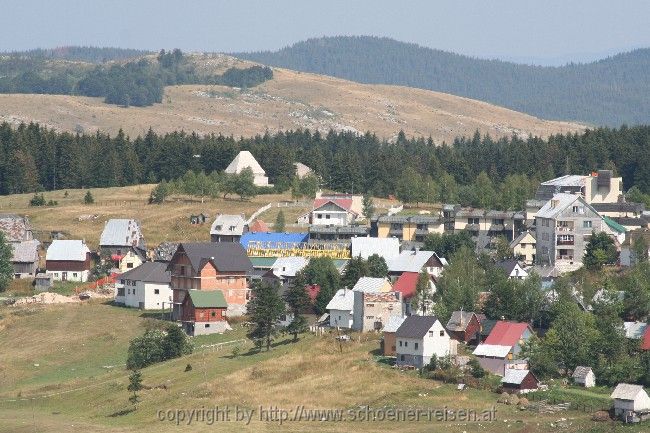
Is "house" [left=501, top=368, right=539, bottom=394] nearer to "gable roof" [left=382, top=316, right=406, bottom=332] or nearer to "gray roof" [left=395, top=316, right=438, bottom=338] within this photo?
"gray roof" [left=395, top=316, right=438, bottom=338]

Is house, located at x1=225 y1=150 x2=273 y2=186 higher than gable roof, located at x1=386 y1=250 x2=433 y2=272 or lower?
higher

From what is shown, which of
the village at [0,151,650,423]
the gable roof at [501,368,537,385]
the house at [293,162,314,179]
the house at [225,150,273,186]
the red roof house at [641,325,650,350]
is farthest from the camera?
the house at [293,162,314,179]

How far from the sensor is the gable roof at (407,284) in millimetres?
90062

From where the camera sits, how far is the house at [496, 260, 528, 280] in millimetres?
96000

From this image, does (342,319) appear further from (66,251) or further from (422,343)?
(66,251)

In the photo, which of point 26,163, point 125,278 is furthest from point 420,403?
point 26,163

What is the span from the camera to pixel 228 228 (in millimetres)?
121062

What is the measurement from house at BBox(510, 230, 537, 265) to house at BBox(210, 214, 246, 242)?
24235mm

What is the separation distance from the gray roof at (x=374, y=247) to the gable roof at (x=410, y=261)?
2938mm

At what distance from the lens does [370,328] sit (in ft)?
278

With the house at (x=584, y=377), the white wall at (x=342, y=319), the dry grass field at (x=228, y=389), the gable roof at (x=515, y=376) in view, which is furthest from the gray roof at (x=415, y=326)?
the white wall at (x=342, y=319)

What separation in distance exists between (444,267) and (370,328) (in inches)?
533

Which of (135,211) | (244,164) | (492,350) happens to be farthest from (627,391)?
(244,164)

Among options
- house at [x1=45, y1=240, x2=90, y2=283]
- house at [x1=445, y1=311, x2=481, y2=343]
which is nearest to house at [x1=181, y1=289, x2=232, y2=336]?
house at [x1=445, y1=311, x2=481, y2=343]
